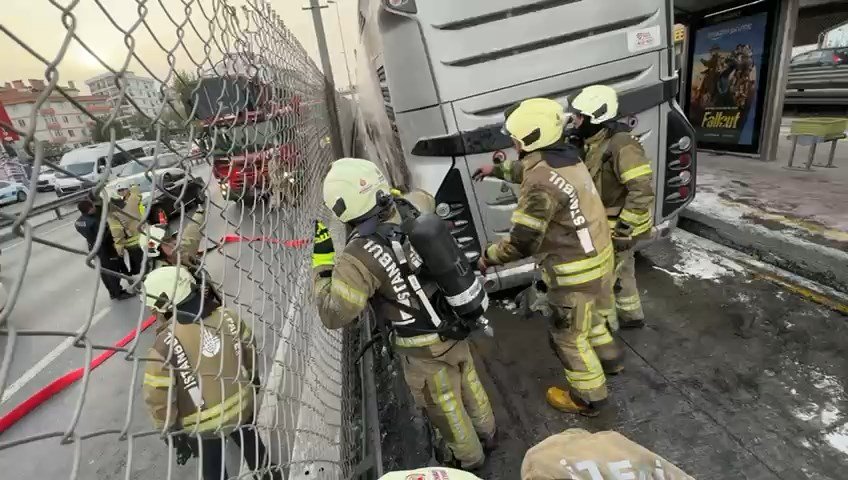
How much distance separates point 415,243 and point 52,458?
350 centimetres

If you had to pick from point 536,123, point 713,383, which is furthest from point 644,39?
point 713,383

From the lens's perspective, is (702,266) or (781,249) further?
(702,266)

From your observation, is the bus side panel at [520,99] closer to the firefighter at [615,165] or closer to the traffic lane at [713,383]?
the firefighter at [615,165]

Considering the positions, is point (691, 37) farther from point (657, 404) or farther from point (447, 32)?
point (657, 404)

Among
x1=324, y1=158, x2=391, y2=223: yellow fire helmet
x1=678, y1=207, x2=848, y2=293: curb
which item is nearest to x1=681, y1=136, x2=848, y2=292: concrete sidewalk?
x1=678, y1=207, x2=848, y2=293: curb

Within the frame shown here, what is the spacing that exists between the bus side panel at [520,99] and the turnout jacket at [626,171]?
1.62 ft

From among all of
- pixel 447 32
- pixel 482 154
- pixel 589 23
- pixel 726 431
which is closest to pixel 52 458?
pixel 482 154

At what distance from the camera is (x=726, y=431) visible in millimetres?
2727

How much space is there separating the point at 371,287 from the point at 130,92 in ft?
4.42

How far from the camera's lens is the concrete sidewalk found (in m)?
4.05

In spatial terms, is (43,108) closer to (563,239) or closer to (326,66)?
(563,239)

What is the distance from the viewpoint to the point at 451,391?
8.37 ft

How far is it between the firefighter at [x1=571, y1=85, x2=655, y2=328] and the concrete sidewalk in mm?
1847

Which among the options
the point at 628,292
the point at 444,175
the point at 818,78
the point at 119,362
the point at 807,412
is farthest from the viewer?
the point at 818,78
